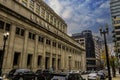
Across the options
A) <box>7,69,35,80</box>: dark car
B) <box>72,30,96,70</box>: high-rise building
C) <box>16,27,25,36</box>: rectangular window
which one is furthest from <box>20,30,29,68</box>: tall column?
<box>72,30,96,70</box>: high-rise building

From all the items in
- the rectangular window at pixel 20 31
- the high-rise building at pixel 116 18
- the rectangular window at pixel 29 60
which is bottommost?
the rectangular window at pixel 29 60

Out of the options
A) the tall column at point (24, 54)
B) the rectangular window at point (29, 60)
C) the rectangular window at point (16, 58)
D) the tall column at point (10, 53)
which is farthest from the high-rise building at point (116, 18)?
the tall column at point (10, 53)

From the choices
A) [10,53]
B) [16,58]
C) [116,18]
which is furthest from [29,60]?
[116,18]

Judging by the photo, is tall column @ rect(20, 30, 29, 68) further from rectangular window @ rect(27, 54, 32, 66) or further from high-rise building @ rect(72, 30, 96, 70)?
high-rise building @ rect(72, 30, 96, 70)

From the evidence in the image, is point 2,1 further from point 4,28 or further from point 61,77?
point 61,77

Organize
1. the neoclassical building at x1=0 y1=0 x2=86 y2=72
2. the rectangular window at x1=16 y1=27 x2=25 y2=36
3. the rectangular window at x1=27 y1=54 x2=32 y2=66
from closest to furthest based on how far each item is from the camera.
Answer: the neoclassical building at x1=0 y1=0 x2=86 y2=72
the rectangular window at x1=16 y1=27 x2=25 y2=36
the rectangular window at x1=27 y1=54 x2=32 y2=66

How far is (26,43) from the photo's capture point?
3484 cm

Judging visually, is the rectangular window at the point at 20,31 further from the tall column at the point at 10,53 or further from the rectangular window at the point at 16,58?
the rectangular window at the point at 16,58

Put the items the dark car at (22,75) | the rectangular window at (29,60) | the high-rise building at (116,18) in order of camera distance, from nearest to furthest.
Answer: the dark car at (22,75) < the rectangular window at (29,60) < the high-rise building at (116,18)

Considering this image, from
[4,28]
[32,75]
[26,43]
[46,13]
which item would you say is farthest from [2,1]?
[46,13]

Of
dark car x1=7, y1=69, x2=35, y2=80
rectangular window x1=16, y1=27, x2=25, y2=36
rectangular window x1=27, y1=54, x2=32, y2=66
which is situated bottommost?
dark car x1=7, y1=69, x2=35, y2=80

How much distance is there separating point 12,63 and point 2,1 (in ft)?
40.1

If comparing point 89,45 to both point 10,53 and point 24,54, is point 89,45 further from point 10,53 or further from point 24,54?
point 10,53

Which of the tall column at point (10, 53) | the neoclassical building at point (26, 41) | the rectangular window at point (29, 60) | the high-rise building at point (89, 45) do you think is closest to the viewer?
the tall column at point (10, 53)
